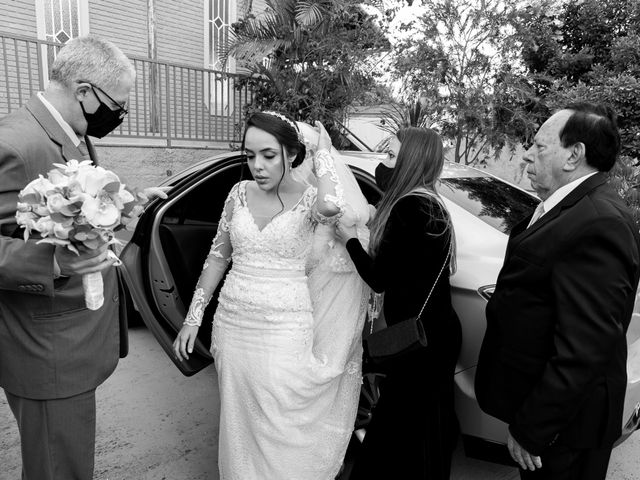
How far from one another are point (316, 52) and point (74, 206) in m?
7.06

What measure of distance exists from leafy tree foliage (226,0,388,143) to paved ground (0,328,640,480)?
4.83 m

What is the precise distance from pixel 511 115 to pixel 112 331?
638cm

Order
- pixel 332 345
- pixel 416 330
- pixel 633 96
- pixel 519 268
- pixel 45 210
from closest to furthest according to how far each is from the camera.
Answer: pixel 45 210
pixel 519 268
pixel 416 330
pixel 332 345
pixel 633 96

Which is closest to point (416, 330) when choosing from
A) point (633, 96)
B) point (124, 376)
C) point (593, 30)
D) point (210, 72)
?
point (124, 376)

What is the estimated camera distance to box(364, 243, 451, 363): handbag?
2016 mm

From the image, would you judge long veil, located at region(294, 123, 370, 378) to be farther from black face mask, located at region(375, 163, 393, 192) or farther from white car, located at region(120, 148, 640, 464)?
white car, located at region(120, 148, 640, 464)

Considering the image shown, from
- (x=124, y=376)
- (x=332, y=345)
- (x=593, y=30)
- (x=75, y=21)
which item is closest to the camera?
(x=332, y=345)

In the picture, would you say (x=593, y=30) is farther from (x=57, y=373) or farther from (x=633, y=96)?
(x=57, y=373)

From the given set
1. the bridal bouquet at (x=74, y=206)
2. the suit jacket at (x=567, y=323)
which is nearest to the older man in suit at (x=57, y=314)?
the bridal bouquet at (x=74, y=206)

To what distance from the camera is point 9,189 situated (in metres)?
1.65

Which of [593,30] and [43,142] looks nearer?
[43,142]

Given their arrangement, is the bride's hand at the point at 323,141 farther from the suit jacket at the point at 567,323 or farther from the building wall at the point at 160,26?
the building wall at the point at 160,26

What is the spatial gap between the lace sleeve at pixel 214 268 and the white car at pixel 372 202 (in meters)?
0.30

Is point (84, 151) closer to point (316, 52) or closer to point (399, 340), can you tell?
point (399, 340)
